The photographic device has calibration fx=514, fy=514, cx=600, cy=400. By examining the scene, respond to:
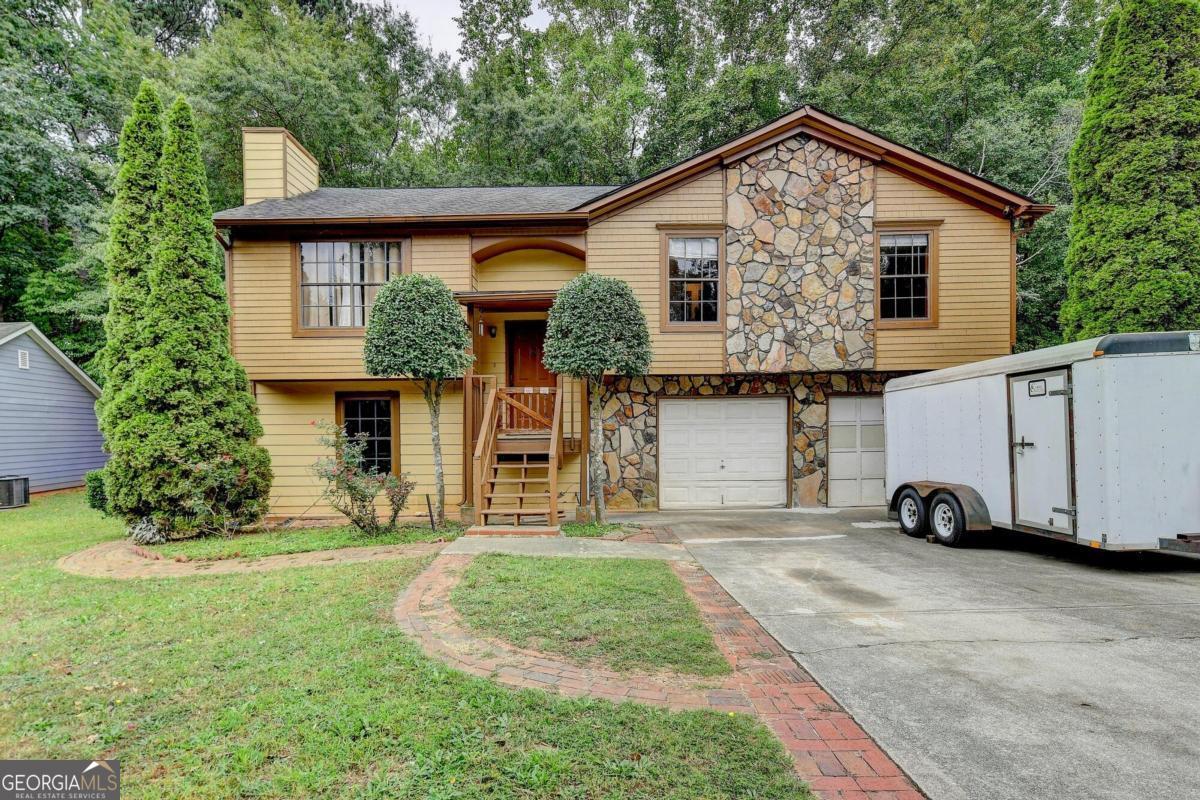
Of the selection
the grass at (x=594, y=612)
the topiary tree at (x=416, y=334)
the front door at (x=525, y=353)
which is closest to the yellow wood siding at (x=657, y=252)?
the front door at (x=525, y=353)

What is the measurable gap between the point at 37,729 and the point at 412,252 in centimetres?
794

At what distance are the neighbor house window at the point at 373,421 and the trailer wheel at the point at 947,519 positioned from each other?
29.7 feet

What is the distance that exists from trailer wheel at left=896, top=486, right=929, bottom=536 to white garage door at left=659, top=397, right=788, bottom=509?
2253 mm

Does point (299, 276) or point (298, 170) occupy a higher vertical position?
point (298, 170)

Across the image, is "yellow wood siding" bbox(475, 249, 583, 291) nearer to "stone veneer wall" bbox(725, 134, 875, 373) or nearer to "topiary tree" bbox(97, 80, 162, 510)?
"stone veneer wall" bbox(725, 134, 875, 373)

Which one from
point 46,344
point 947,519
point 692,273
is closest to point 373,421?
point 692,273

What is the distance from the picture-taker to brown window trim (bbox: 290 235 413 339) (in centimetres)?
925

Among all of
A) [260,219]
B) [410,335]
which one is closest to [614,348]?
[410,335]

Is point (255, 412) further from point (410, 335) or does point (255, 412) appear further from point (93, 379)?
point (93, 379)

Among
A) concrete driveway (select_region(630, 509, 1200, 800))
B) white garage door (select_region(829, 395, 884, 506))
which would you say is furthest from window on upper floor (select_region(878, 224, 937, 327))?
concrete driveway (select_region(630, 509, 1200, 800))

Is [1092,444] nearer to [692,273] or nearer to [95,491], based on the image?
[692,273]

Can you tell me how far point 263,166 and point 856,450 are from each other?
42.0 feet

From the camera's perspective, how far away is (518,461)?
9398 mm

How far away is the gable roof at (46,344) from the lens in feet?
43.5
